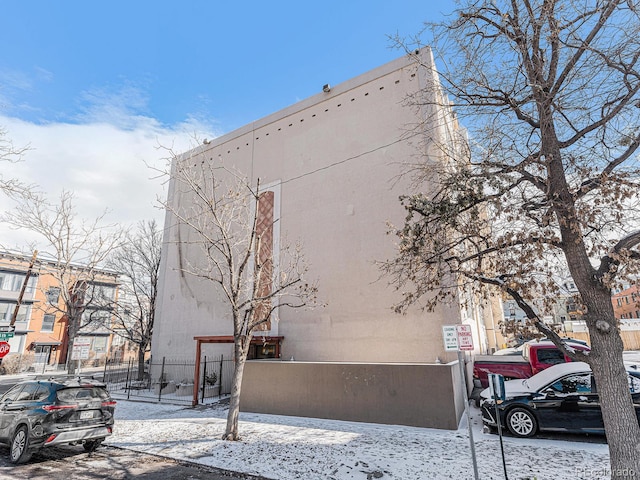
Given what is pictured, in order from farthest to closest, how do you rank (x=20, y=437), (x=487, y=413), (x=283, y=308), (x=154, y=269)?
1. (x=154, y=269)
2. (x=283, y=308)
3. (x=487, y=413)
4. (x=20, y=437)

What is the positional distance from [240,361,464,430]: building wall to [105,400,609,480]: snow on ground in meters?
0.36

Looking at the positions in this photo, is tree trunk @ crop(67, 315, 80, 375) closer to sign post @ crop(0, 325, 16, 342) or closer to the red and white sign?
sign post @ crop(0, 325, 16, 342)

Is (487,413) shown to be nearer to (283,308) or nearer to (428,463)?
(428,463)

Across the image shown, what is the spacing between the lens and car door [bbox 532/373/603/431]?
7.93m

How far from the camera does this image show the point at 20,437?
7.49 metres

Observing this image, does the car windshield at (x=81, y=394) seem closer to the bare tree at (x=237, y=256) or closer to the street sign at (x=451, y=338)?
the bare tree at (x=237, y=256)

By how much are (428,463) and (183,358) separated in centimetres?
1489

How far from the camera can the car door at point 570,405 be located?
26.0 ft

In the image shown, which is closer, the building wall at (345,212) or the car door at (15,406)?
the car door at (15,406)

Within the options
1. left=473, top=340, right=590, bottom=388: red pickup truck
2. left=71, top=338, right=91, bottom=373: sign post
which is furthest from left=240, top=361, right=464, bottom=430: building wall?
left=71, top=338, right=91, bottom=373: sign post

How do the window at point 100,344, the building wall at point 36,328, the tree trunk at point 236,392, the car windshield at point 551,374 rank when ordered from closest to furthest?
the car windshield at point 551,374
the tree trunk at point 236,392
the building wall at point 36,328
the window at point 100,344

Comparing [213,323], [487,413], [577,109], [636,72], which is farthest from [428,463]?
[213,323]

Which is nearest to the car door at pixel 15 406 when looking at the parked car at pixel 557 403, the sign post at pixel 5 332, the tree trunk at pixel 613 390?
the sign post at pixel 5 332

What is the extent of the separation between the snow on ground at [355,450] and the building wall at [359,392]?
358 mm
